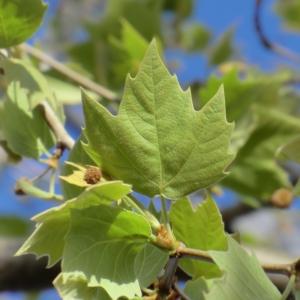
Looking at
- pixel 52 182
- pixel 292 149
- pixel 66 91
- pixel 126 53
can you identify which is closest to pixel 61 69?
pixel 66 91

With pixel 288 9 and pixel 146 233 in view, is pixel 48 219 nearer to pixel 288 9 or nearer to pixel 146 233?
pixel 146 233

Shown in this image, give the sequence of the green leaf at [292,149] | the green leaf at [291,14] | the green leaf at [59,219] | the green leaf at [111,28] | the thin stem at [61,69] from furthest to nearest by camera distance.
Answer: the green leaf at [291,14] < the green leaf at [111,28] < the thin stem at [61,69] < the green leaf at [292,149] < the green leaf at [59,219]

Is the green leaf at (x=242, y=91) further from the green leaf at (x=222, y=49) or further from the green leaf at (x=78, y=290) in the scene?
the green leaf at (x=78, y=290)

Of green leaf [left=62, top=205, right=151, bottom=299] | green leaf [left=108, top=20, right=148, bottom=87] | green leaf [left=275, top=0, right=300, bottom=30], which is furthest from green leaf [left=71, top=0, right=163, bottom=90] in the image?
green leaf [left=62, top=205, right=151, bottom=299]

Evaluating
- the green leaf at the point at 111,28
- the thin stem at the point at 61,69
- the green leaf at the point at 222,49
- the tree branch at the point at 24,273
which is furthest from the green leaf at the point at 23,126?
the green leaf at the point at 222,49

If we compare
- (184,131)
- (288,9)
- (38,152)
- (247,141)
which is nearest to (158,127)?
(184,131)

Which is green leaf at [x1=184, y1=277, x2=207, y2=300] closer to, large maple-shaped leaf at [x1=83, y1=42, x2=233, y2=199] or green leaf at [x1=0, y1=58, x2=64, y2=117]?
large maple-shaped leaf at [x1=83, y1=42, x2=233, y2=199]
